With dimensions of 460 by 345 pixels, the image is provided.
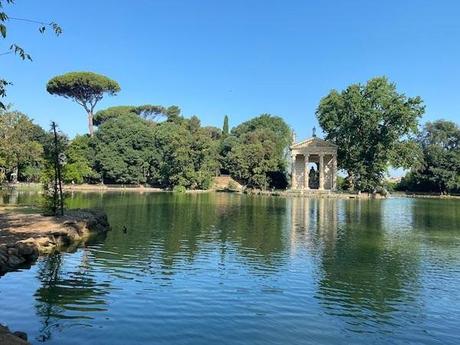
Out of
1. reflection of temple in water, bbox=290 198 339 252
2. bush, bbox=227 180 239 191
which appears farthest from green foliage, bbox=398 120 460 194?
reflection of temple in water, bbox=290 198 339 252

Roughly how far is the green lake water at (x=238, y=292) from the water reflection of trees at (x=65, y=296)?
3 cm

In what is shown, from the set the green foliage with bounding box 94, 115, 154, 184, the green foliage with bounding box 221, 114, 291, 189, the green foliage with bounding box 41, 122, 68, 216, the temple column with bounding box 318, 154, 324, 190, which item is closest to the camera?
the green foliage with bounding box 41, 122, 68, 216

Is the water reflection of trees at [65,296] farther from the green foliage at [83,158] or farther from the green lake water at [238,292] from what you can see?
the green foliage at [83,158]

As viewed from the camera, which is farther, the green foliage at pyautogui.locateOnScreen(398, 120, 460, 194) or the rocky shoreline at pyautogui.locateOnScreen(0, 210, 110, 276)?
the green foliage at pyautogui.locateOnScreen(398, 120, 460, 194)

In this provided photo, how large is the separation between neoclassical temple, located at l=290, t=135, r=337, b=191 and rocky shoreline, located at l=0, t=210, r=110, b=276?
224 ft

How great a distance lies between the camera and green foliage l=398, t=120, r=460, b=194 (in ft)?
319

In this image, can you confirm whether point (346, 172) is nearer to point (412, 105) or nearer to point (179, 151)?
point (412, 105)

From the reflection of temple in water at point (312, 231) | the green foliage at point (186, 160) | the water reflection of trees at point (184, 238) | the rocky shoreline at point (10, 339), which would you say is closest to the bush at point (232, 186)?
the green foliage at point (186, 160)

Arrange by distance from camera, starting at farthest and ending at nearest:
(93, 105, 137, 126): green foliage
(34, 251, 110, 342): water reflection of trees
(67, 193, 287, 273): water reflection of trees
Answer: (93, 105, 137, 126): green foliage < (67, 193, 287, 273): water reflection of trees < (34, 251, 110, 342): water reflection of trees

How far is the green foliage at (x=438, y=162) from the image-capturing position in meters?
97.1

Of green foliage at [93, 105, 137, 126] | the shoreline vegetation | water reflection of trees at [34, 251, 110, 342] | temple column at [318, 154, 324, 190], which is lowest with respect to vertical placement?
water reflection of trees at [34, 251, 110, 342]

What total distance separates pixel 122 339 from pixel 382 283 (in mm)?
9850

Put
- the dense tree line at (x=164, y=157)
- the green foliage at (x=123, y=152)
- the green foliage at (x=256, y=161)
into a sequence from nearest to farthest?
1. the dense tree line at (x=164, y=157)
2. the green foliage at (x=256, y=161)
3. the green foliage at (x=123, y=152)

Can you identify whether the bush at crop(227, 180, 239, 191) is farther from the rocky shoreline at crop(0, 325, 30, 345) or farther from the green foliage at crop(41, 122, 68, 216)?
the rocky shoreline at crop(0, 325, 30, 345)
